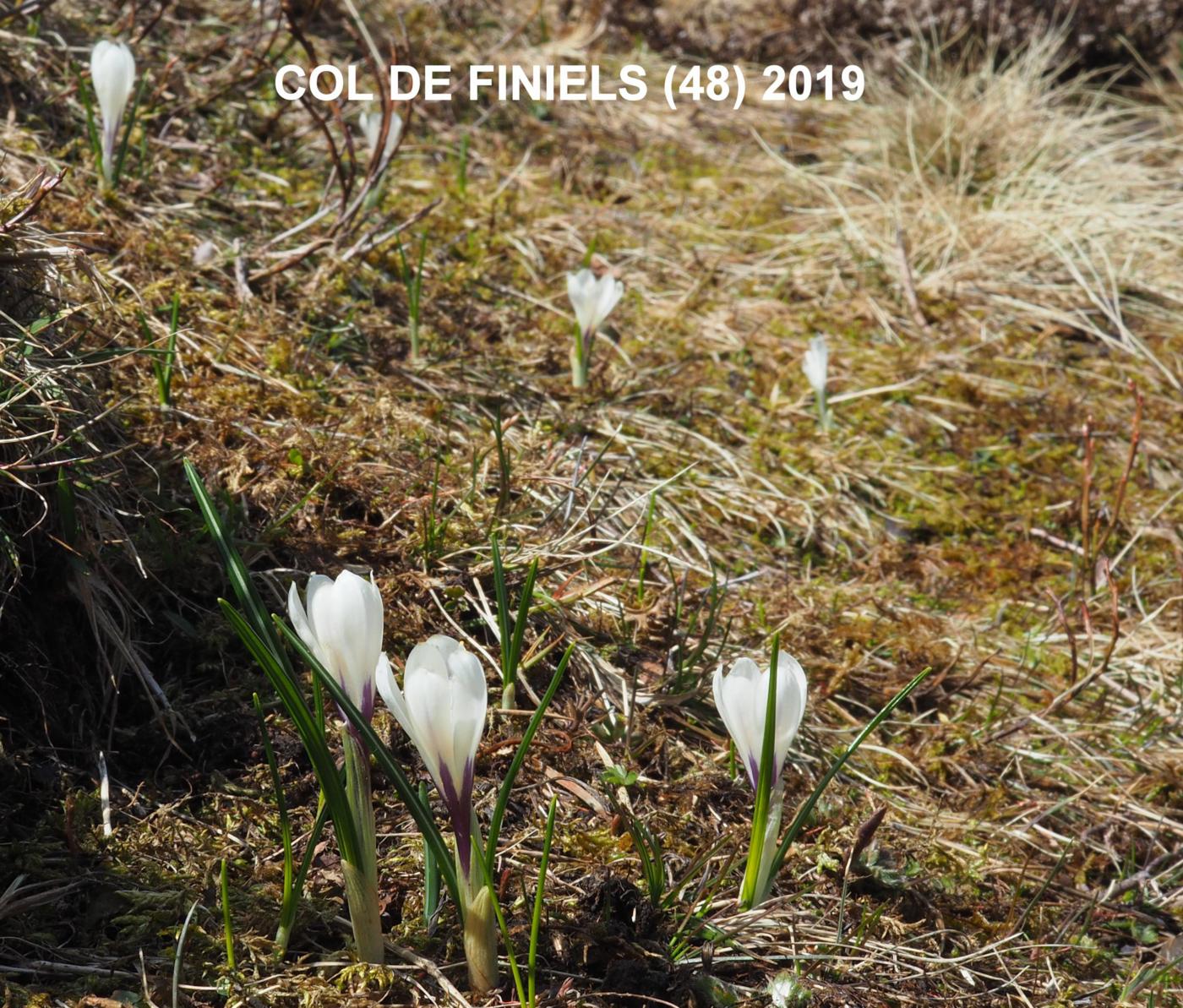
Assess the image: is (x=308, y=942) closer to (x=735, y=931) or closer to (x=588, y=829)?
(x=588, y=829)

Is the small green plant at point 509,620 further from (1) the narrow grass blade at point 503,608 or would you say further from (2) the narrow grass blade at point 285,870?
(2) the narrow grass blade at point 285,870

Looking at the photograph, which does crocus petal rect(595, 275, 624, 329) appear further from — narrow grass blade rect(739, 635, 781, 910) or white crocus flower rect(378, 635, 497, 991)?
white crocus flower rect(378, 635, 497, 991)

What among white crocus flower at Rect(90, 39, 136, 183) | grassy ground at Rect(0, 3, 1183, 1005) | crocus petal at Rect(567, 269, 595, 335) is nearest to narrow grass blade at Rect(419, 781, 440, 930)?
grassy ground at Rect(0, 3, 1183, 1005)

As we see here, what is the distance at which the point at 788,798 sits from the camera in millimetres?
1927

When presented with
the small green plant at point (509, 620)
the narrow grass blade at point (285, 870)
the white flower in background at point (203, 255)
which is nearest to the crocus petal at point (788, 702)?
the small green plant at point (509, 620)

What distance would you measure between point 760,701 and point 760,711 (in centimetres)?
1

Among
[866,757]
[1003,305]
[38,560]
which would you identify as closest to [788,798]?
[866,757]

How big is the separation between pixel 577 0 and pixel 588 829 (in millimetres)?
4267

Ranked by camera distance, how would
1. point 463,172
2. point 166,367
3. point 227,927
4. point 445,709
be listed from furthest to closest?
1. point 463,172
2. point 166,367
3. point 227,927
4. point 445,709

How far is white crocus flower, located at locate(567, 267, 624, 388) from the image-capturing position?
2.75 meters

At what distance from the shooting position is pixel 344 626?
1277 millimetres

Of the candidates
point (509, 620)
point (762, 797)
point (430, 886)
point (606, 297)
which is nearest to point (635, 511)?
point (606, 297)

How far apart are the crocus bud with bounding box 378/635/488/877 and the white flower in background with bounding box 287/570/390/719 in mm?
31

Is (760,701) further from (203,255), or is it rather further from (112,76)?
(112,76)
